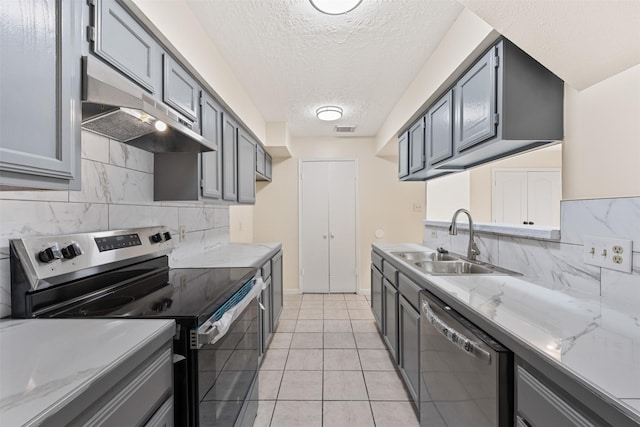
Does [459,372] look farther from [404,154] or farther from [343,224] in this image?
[343,224]

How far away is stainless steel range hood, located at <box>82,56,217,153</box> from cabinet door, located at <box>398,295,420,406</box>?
1535 mm

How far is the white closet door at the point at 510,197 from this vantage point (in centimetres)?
352

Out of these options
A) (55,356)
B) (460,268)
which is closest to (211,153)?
(55,356)

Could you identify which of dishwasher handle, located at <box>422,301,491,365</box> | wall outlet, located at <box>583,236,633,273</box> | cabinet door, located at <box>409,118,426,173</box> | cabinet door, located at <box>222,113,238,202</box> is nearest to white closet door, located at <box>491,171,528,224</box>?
cabinet door, located at <box>409,118,426,173</box>

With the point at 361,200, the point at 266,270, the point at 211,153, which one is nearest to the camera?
the point at 211,153

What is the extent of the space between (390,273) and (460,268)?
0.50m

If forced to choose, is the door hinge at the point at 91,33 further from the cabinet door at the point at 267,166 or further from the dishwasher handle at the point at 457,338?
the cabinet door at the point at 267,166

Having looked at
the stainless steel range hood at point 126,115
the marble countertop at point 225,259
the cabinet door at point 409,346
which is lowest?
the cabinet door at point 409,346

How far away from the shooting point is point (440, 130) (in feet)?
7.19

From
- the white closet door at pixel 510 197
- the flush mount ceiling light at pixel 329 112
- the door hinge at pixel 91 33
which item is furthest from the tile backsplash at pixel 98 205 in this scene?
the white closet door at pixel 510 197

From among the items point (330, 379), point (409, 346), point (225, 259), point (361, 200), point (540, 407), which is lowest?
point (330, 379)

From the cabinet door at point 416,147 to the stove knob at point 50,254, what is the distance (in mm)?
2416

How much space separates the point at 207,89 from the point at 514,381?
2219mm

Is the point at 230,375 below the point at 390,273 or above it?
below
